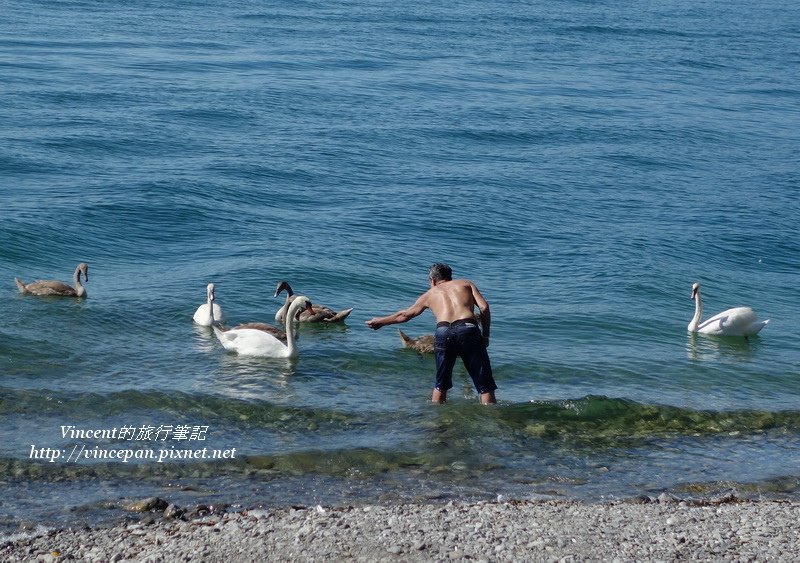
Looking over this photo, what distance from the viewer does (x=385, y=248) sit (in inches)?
926

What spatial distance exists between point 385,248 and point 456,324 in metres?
10.6

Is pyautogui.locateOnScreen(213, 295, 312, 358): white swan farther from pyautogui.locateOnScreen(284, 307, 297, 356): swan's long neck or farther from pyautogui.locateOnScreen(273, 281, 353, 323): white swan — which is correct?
pyautogui.locateOnScreen(273, 281, 353, 323): white swan

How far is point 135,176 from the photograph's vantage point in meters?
28.5

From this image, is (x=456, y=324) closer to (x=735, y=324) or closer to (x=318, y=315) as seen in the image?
(x=318, y=315)

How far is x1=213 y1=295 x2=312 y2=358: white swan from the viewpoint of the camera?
1594cm

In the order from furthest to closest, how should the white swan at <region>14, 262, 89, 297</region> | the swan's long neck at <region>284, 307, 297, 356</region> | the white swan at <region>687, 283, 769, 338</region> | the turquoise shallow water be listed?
the white swan at <region>14, 262, 89, 297</region>, the white swan at <region>687, 283, 769, 338</region>, the swan's long neck at <region>284, 307, 297, 356</region>, the turquoise shallow water

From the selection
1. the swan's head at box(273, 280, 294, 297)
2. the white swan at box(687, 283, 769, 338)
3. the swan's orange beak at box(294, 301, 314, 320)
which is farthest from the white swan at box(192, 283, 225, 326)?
the white swan at box(687, 283, 769, 338)

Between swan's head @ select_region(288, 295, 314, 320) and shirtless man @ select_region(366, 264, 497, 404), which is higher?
shirtless man @ select_region(366, 264, 497, 404)

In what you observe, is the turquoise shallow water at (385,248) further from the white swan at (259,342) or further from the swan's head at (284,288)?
the swan's head at (284,288)

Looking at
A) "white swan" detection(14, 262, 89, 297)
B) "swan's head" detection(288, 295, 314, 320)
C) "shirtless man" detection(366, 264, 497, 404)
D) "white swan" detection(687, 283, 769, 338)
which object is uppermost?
"shirtless man" detection(366, 264, 497, 404)

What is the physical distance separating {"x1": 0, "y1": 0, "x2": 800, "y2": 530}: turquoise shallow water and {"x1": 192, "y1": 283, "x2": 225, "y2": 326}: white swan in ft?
0.65

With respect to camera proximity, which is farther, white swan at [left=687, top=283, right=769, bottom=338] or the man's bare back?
white swan at [left=687, top=283, right=769, bottom=338]

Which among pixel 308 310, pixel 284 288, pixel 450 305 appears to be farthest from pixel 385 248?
pixel 450 305

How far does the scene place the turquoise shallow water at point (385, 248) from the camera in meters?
12.0
